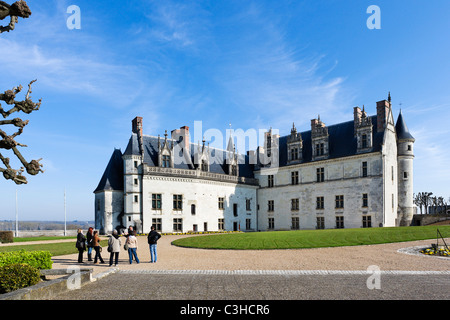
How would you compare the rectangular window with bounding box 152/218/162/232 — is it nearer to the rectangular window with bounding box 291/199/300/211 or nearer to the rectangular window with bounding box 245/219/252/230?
the rectangular window with bounding box 245/219/252/230

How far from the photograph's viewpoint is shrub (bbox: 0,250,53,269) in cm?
1169

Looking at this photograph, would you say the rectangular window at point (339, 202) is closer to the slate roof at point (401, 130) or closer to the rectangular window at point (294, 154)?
the rectangular window at point (294, 154)

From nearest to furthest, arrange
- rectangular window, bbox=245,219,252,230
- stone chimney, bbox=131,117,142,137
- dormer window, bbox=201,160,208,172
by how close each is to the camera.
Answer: stone chimney, bbox=131,117,142,137
dormer window, bbox=201,160,208,172
rectangular window, bbox=245,219,252,230

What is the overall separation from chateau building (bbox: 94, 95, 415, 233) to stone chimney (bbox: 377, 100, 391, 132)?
0.36ft

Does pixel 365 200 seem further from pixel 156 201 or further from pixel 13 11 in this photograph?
pixel 13 11

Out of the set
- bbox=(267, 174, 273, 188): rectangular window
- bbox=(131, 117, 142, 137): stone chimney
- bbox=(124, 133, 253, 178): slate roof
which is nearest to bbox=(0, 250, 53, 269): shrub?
bbox=(124, 133, 253, 178): slate roof

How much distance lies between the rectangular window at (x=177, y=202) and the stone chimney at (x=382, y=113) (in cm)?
2540

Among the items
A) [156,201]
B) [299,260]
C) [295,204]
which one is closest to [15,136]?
[299,260]

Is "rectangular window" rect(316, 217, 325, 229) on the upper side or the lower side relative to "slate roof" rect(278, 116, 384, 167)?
lower

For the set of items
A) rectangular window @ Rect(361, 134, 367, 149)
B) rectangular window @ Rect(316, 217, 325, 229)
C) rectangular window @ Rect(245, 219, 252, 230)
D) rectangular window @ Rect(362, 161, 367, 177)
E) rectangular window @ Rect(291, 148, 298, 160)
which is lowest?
rectangular window @ Rect(245, 219, 252, 230)

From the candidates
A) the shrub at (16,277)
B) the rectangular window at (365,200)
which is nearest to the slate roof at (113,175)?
the rectangular window at (365,200)

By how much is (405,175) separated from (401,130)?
5.64m
